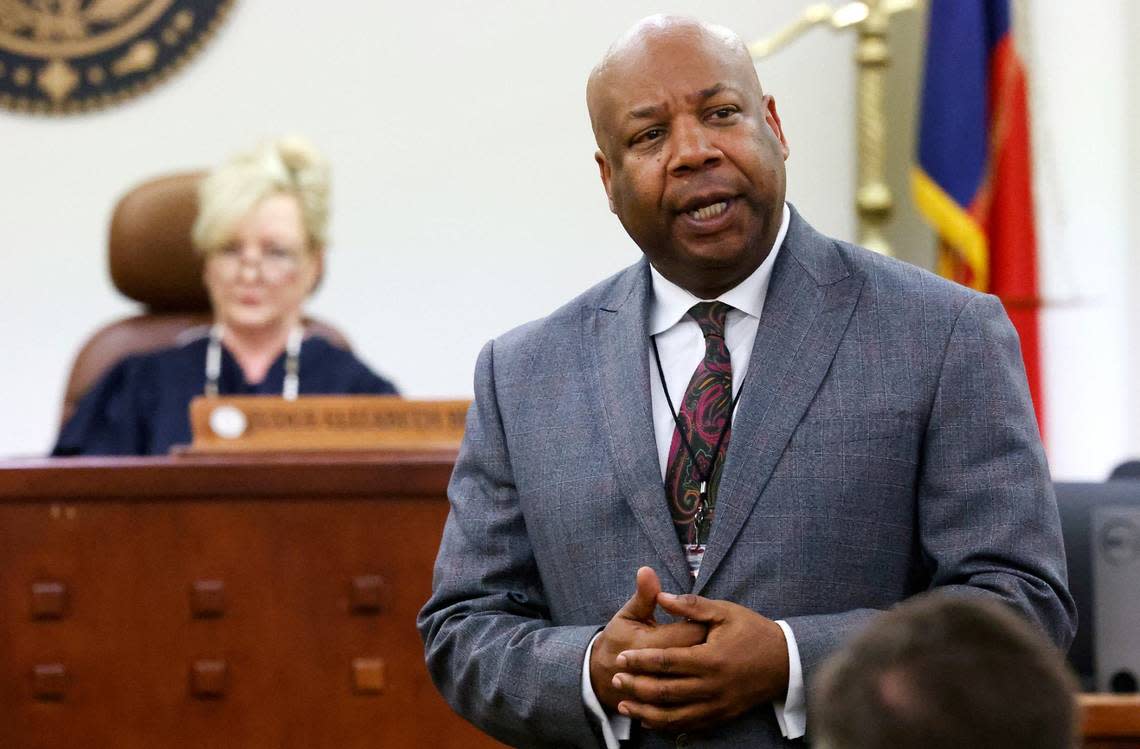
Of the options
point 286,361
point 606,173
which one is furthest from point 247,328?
point 606,173

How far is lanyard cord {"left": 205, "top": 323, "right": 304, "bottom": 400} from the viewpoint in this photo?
13.0ft

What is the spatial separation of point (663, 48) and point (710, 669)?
2.02ft

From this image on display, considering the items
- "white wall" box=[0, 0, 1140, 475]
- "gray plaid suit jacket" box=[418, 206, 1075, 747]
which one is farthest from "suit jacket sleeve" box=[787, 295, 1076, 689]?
"white wall" box=[0, 0, 1140, 475]

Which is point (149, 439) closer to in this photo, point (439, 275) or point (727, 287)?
point (439, 275)

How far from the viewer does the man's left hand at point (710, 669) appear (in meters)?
1.52

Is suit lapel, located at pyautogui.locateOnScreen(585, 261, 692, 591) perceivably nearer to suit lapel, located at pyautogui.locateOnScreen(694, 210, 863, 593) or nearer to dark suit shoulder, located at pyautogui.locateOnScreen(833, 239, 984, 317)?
suit lapel, located at pyautogui.locateOnScreen(694, 210, 863, 593)

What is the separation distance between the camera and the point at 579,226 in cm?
557

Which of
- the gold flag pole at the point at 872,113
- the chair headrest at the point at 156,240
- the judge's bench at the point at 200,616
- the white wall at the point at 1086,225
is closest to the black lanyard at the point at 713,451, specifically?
the judge's bench at the point at 200,616

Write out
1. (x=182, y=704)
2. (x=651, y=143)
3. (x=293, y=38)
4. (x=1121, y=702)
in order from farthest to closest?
(x=293, y=38), (x=182, y=704), (x=1121, y=702), (x=651, y=143)

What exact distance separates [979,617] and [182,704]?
76.2 inches

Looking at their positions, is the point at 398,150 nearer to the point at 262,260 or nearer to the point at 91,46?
the point at 91,46

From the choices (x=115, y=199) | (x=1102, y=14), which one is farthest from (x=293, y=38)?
(x=1102, y=14)

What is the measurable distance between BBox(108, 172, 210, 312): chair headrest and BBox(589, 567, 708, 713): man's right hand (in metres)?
2.83

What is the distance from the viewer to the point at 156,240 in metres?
4.20
